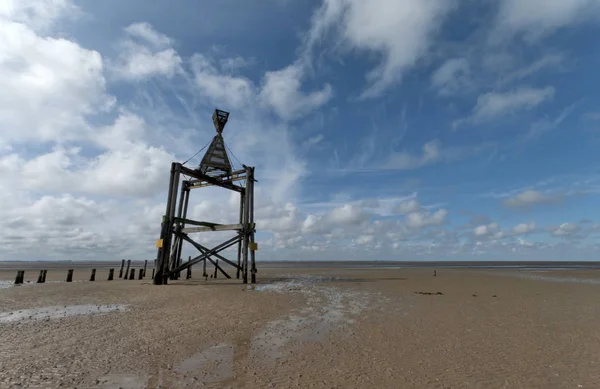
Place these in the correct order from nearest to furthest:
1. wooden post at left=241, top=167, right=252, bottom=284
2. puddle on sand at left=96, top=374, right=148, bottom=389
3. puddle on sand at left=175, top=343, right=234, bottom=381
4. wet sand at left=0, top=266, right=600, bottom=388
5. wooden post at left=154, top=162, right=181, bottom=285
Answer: puddle on sand at left=96, top=374, right=148, bottom=389
wet sand at left=0, top=266, right=600, bottom=388
puddle on sand at left=175, top=343, right=234, bottom=381
wooden post at left=154, top=162, right=181, bottom=285
wooden post at left=241, top=167, right=252, bottom=284

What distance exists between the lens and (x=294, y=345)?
748 centimetres

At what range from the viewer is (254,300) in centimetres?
1426

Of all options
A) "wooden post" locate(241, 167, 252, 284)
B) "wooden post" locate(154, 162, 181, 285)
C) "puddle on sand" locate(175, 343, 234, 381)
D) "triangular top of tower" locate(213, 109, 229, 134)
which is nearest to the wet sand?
"puddle on sand" locate(175, 343, 234, 381)

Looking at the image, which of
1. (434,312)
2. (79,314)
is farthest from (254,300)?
(434,312)

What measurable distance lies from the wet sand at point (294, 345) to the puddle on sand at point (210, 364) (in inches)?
0.8

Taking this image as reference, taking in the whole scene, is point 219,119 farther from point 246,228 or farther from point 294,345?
point 294,345

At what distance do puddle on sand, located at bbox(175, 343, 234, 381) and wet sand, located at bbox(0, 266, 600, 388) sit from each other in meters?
0.02

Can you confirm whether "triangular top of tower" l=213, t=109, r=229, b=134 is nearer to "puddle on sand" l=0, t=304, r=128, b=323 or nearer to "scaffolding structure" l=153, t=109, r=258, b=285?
"scaffolding structure" l=153, t=109, r=258, b=285

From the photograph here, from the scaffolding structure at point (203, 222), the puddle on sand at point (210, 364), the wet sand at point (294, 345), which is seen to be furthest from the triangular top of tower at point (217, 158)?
the puddle on sand at point (210, 364)

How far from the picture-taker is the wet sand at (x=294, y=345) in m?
5.47

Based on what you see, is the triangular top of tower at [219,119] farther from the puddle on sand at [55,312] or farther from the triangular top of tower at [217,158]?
the puddle on sand at [55,312]

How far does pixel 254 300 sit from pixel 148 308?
4214 millimetres

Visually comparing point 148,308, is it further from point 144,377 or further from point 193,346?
point 144,377

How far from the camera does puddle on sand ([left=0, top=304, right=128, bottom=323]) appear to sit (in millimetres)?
10036
